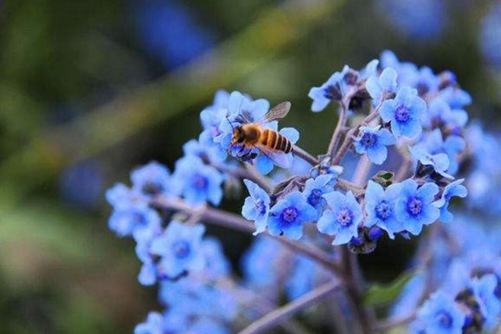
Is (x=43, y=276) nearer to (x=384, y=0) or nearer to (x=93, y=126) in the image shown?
(x=93, y=126)

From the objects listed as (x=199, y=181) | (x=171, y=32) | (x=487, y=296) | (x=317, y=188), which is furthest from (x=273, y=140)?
(x=171, y=32)

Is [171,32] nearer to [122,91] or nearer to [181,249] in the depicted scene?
[122,91]

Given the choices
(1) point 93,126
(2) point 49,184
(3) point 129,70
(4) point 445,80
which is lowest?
(4) point 445,80

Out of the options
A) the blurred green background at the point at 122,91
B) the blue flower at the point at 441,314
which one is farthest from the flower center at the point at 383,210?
the blurred green background at the point at 122,91

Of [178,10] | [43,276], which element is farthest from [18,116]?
[178,10]

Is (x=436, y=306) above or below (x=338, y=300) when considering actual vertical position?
below

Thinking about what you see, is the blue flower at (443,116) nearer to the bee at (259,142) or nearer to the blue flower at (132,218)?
the bee at (259,142)
